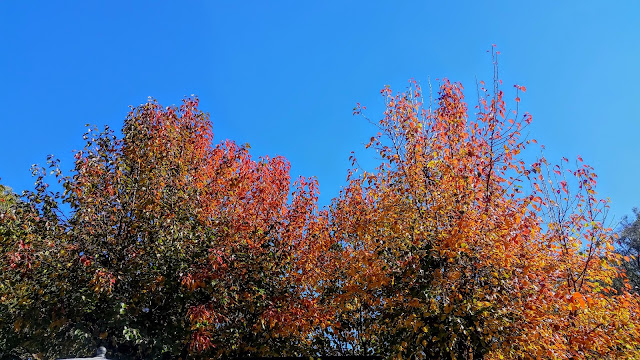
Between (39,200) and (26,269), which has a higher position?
(39,200)

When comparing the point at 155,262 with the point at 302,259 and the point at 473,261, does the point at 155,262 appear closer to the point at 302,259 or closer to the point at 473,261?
the point at 302,259

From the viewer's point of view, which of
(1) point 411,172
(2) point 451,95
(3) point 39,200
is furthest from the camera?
(3) point 39,200

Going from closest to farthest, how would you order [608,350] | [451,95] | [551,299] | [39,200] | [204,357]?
[551,299] → [608,350] → [451,95] → [39,200] → [204,357]

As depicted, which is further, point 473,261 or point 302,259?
point 302,259

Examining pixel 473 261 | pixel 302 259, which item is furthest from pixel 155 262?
pixel 473 261

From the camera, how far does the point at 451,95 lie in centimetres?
1027

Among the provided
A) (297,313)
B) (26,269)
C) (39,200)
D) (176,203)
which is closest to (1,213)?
(39,200)

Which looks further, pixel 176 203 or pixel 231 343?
pixel 231 343

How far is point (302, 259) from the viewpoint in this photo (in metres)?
12.8

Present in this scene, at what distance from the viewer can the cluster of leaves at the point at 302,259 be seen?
8.23 metres

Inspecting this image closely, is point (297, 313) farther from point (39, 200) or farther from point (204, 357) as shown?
point (39, 200)

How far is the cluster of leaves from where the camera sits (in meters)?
8.23

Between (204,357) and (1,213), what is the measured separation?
21.5ft

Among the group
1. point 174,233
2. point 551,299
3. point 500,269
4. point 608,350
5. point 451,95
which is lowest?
point 608,350
